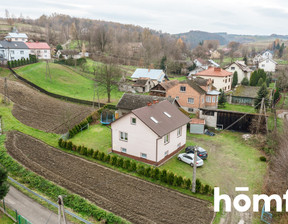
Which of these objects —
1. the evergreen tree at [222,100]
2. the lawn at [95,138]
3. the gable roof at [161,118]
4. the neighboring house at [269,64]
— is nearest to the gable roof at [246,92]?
the evergreen tree at [222,100]

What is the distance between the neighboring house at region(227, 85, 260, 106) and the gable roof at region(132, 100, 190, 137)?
2600cm

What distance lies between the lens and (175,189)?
2198 centimetres

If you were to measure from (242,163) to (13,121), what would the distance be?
30.8 metres

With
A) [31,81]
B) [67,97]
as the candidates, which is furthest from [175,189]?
[31,81]

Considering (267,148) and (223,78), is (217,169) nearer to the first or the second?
(267,148)

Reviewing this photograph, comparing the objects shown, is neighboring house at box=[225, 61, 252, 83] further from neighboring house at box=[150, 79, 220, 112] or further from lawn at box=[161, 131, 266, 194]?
lawn at box=[161, 131, 266, 194]

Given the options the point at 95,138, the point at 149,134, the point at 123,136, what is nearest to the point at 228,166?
the point at 149,134

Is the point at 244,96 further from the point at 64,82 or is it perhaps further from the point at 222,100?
the point at 64,82

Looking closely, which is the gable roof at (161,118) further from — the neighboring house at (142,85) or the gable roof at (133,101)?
the neighboring house at (142,85)

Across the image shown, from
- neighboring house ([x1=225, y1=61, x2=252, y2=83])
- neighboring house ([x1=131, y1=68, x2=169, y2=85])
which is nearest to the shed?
neighboring house ([x1=131, y1=68, x2=169, y2=85])

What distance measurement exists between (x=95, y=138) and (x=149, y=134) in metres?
10.6

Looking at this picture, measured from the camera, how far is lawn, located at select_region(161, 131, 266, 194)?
23469 mm

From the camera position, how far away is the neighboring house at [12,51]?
69.2 m

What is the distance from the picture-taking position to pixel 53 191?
20812 mm
